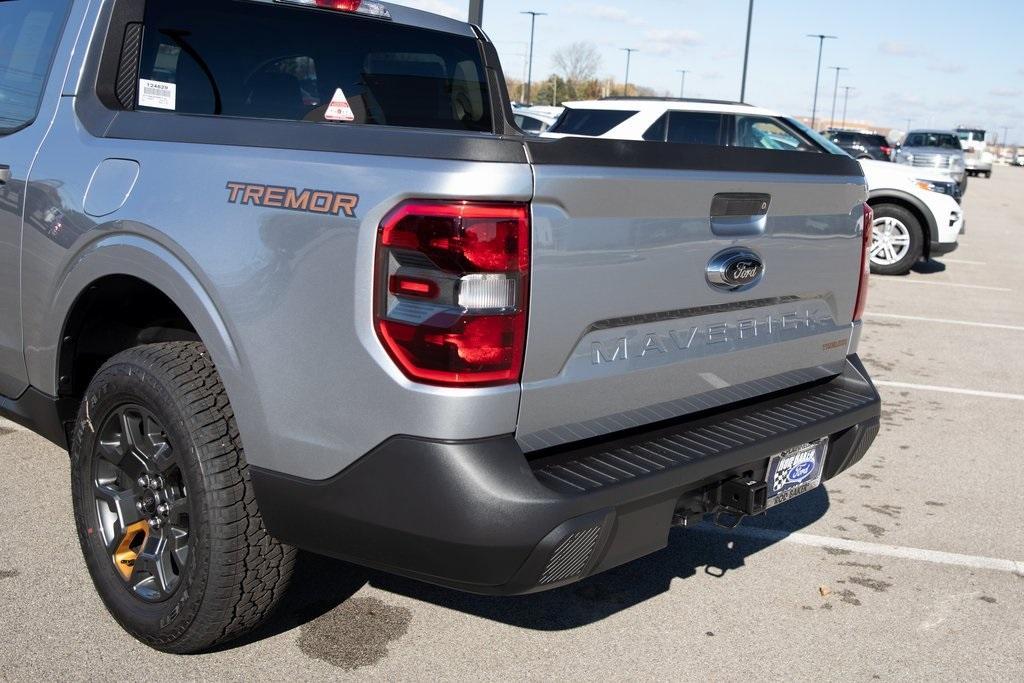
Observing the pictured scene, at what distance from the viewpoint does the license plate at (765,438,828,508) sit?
3.04 meters

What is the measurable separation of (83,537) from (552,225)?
1834 mm

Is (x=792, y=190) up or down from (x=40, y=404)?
up

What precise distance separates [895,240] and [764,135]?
276cm

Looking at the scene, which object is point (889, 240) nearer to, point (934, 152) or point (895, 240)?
point (895, 240)

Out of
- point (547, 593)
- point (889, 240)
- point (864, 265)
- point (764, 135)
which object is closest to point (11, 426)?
point (547, 593)

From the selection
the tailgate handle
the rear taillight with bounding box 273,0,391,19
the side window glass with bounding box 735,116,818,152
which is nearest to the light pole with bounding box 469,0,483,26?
the side window glass with bounding box 735,116,818,152

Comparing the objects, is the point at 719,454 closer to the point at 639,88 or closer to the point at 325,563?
the point at 325,563

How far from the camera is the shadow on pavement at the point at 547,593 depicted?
3332mm

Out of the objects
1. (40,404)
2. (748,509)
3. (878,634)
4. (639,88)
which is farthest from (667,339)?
(639,88)

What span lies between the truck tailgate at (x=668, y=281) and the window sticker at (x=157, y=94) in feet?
5.17

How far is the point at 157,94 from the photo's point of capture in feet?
11.0

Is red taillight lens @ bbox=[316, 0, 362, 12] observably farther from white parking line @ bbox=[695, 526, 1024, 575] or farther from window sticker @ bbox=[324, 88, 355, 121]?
white parking line @ bbox=[695, 526, 1024, 575]

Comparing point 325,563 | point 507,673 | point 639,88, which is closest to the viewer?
point 507,673

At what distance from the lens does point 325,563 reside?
3.65 meters
